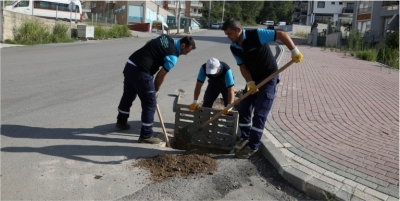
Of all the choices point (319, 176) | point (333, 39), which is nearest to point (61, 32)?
point (333, 39)

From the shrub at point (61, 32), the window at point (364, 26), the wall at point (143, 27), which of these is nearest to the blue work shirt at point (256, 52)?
the shrub at point (61, 32)

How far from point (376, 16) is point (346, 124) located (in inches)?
1459

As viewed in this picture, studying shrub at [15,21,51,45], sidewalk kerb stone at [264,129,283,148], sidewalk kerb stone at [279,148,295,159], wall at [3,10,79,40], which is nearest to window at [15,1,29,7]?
shrub at [15,21,51,45]

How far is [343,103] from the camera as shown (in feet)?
26.1

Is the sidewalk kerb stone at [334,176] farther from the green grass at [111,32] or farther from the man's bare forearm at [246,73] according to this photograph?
the green grass at [111,32]

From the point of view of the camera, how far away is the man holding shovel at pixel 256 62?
4504 millimetres

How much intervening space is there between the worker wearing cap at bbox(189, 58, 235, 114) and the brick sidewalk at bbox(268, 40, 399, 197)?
1.01m

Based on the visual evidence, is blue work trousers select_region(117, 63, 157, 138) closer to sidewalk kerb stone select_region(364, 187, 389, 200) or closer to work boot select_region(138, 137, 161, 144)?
work boot select_region(138, 137, 161, 144)

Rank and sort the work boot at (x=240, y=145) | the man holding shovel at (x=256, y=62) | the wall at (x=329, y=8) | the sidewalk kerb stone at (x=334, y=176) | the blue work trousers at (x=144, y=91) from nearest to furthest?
the sidewalk kerb stone at (x=334, y=176)
the man holding shovel at (x=256, y=62)
the work boot at (x=240, y=145)
the blue work trousers at (x=144, y=91)
the wall at (x=329, y=8)

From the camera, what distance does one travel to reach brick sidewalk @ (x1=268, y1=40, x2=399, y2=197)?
4.39 meters

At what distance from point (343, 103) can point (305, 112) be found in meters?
1.48

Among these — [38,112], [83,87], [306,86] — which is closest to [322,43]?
[306,86]

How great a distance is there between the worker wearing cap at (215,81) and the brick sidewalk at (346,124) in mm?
1009

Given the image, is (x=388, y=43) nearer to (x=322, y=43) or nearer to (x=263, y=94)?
(x=322, y=43)
